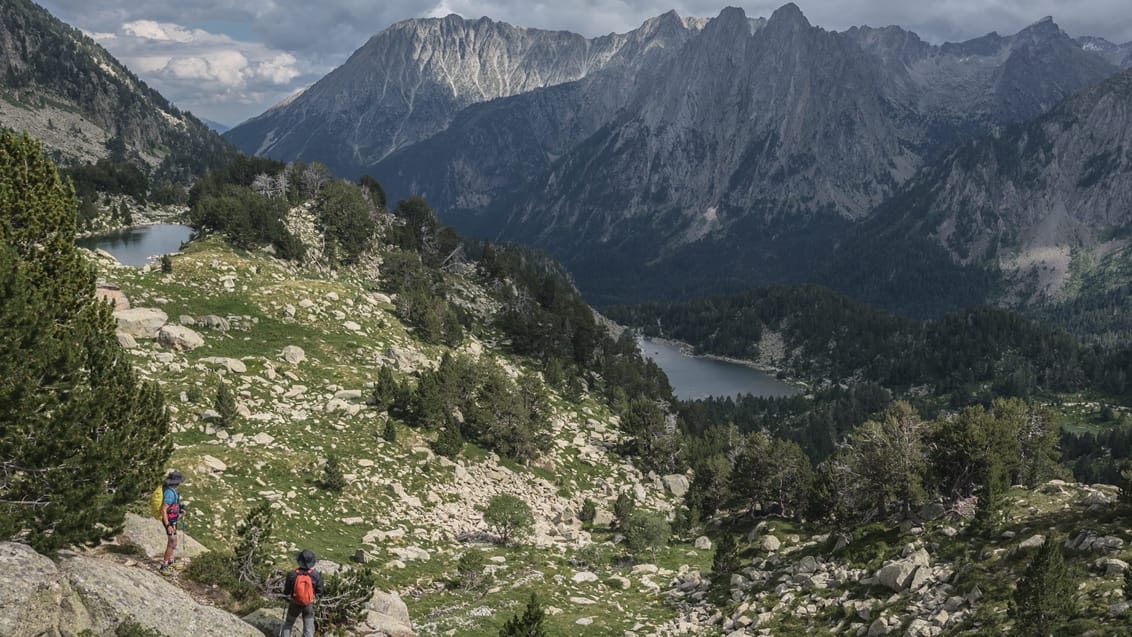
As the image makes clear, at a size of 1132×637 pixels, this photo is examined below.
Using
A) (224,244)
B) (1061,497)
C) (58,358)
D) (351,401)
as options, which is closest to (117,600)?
(58,358)

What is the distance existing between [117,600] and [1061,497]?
135ft

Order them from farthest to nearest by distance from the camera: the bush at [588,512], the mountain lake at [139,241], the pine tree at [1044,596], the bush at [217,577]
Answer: the mountain lake at [139,241] → the bush at [588,512] → the bush at [217,577] → the pine tree at [1044,596]

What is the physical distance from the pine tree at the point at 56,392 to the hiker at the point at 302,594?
225 inches

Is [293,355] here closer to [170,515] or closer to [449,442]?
[449,442]

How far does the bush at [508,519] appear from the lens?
44000 millimetres

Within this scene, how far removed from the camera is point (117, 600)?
16.5 metres

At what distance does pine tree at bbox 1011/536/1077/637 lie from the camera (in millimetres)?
20578

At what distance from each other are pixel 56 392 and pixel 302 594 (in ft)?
29.7

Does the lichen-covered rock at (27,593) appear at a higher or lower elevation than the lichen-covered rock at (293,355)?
higher

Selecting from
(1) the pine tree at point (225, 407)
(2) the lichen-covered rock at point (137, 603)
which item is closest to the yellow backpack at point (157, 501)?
(2) the lichen-covered rock at point (137, 603)

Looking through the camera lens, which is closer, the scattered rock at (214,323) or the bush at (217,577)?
the bush at (217,577)

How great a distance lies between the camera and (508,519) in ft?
144

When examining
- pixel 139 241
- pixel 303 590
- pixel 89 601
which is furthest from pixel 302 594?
pixel 139 241

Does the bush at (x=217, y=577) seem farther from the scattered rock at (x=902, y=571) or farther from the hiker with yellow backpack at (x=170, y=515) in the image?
the scattered rock at (x=902, y=571)
